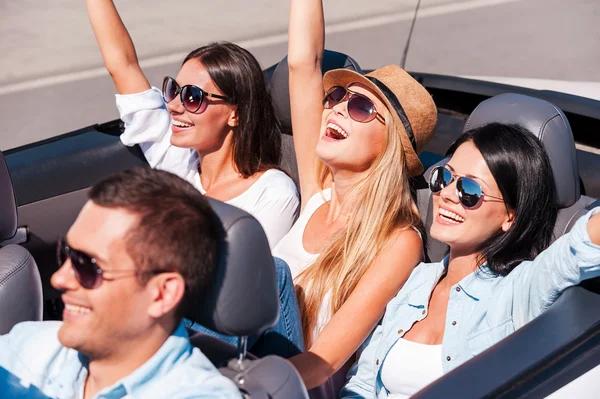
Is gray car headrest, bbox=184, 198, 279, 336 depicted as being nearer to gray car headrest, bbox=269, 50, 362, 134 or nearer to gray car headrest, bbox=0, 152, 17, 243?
gray car headrest, bbox=0, 152, 17, 243

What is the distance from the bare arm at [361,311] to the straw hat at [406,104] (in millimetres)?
272

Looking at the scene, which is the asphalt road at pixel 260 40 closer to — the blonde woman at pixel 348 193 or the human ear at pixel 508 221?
the blonde woman at pixel 348 193

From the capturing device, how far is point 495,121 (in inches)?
99.9

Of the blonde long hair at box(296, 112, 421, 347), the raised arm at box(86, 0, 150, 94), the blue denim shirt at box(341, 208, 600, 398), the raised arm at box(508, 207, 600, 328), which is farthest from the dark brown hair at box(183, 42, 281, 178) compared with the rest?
the raised arm at box(508, 207, 600, 328)

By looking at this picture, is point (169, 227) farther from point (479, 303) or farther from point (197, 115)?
point (197, 115)

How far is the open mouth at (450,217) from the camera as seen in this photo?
234 cm

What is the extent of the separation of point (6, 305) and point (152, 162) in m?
1.15

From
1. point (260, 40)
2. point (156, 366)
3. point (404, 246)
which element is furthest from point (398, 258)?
point (260, 40)

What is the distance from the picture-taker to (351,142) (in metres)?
2.69

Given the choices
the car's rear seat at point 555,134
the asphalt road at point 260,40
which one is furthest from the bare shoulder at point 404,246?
the asphalt road at point 260,40

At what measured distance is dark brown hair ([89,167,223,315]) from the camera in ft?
5.38

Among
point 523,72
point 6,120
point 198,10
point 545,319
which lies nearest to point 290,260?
point 545,319

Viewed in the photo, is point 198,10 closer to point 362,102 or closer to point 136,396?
point 362,102

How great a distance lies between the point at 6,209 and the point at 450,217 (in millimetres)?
1149
